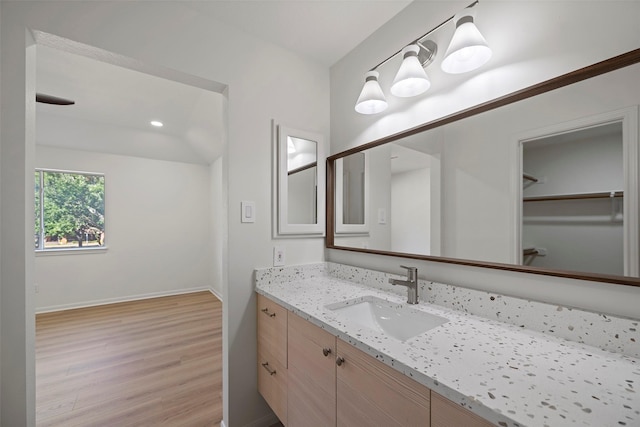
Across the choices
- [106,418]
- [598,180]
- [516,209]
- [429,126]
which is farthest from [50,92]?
[598,180]

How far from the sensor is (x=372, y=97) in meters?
1.41

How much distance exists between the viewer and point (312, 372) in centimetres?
106

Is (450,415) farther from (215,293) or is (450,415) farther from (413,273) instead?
(215,293)

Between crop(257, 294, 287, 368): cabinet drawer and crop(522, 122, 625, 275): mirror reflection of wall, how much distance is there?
1.10m

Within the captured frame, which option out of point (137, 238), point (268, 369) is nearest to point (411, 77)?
point (268, 369)

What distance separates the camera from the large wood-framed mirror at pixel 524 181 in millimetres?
758

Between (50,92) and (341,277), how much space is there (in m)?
3.59

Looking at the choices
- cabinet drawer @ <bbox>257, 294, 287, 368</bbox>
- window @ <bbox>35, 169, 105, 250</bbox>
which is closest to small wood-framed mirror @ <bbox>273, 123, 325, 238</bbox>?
cabinet drawer @ <bbox>257, 294, 287, 368</bbox>

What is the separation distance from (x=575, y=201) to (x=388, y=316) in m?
0.85

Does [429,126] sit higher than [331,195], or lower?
higher

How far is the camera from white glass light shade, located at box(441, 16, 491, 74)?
3.17 ft

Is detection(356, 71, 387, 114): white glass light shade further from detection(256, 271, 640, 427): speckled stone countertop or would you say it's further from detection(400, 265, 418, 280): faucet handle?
detection(256, 271, 640, 427): speckled stone countertop

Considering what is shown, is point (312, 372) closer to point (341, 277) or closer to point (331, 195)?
point (341, 277)

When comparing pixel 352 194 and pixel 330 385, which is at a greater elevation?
pixel 352 194
